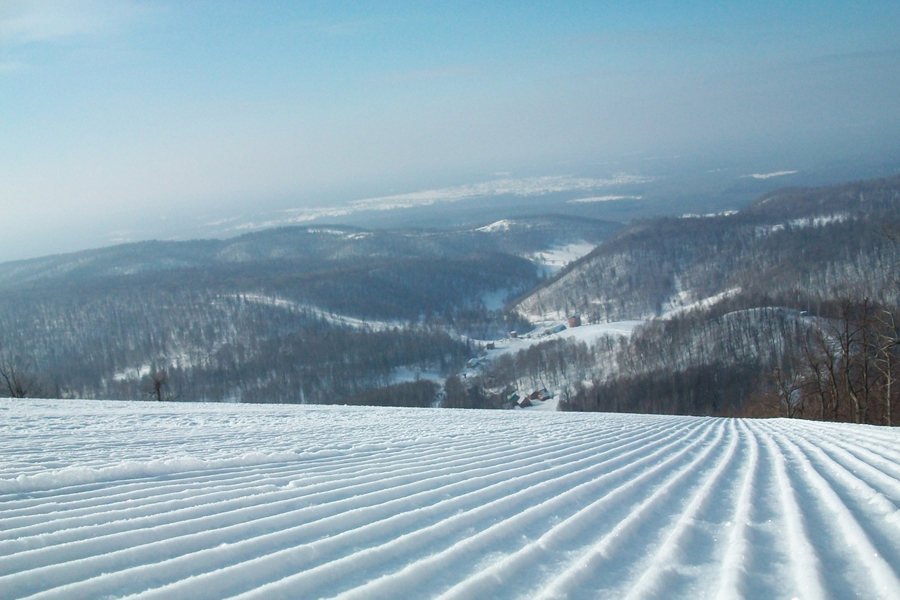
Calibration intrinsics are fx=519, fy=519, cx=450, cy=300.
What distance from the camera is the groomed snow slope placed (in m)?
2.30

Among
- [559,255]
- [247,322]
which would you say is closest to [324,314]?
[247,322]

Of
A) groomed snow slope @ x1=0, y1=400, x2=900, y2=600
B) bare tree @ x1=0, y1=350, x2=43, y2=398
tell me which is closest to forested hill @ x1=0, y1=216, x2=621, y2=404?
bare tree @ x1=0, y1=350, x2=43, y2=398

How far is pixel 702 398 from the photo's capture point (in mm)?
40500

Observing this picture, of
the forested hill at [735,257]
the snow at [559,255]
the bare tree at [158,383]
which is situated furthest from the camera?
the snow at [559,255]

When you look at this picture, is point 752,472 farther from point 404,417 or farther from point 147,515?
point 404,417

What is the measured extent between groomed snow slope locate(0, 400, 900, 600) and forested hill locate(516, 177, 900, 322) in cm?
6693

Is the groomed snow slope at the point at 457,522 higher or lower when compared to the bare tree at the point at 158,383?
higher

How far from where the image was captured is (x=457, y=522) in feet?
10.5

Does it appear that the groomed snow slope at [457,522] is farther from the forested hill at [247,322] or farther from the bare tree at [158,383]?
the forested hill at [247,322]

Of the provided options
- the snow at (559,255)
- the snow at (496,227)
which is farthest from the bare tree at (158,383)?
the snow at (496,227)

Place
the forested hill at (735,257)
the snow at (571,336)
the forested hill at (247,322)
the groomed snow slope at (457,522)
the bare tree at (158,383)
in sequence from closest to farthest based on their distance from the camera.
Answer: the groomed snow slope at (457,522)
the bare tree at (158,383)
the forested hill at (247,322)
the snow at (571,336)
the forested hill at (735,257)

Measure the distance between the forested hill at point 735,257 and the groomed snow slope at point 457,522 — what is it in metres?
66.9

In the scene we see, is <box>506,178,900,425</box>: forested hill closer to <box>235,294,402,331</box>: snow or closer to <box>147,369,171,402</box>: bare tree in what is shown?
<box>147,369,171,402</box>: bare tree

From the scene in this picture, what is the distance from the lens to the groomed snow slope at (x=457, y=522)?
2303 mm
